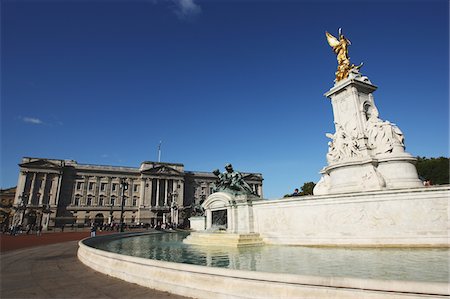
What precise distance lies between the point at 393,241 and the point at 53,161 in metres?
74.0

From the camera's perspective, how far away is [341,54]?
63.0ft

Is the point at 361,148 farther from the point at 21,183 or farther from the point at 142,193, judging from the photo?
the point at 21,183

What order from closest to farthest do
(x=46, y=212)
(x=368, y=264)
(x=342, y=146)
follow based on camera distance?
(x=368, y=264), (x=342, y=146), (x=46, y=212)

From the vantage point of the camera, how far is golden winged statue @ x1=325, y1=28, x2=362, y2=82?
60.1 feet

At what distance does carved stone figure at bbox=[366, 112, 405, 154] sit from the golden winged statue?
472 centimetres

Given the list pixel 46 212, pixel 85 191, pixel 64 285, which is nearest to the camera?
pixel 64 285

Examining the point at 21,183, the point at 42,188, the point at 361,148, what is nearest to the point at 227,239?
the point at 361,148

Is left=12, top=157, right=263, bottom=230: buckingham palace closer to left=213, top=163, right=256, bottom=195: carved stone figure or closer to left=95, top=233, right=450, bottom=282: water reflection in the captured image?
left=213, top=163, right=256, bottom=195: carved stone figure

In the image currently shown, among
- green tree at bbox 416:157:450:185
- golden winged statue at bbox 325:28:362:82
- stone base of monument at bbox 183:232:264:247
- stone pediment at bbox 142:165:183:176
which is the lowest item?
stone base of monument at bbox 183:232:264:247

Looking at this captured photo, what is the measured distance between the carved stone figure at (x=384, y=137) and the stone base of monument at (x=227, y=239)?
27.8 feet

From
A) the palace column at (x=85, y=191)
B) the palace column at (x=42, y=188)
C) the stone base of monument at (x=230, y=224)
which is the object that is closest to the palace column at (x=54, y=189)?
the palace column at (x=42, y=188)

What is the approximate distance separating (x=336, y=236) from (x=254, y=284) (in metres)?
7.66

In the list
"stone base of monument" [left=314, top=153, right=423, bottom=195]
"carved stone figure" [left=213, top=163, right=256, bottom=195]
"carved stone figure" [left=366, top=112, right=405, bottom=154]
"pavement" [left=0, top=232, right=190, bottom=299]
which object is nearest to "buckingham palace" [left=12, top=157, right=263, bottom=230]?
"carved stone figure" [left=213, top=163, right=256, bottom=195]

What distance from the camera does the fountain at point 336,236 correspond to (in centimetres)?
464
